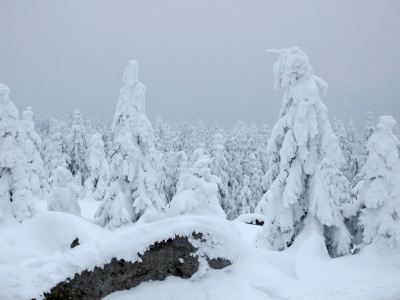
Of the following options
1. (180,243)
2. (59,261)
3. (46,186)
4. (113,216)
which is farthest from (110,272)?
(46,186)

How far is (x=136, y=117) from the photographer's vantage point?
83.6ft

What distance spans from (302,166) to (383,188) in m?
3.55

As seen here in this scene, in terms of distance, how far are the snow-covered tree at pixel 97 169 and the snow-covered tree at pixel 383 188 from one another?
36974 millimetres

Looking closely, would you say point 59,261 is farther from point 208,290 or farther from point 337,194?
point 337,194

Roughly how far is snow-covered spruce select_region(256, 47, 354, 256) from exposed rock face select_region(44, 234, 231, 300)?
30.5ft

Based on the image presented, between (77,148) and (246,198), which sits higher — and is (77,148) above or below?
above

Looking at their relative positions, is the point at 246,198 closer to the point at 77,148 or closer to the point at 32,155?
the point at 32,155

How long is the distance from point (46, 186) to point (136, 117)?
1221 inches

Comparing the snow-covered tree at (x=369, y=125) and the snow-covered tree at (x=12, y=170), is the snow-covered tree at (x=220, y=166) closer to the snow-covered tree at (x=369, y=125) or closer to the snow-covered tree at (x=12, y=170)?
the snow-covered tree at (x=369, y=125)

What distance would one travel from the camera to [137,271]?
29.4ft

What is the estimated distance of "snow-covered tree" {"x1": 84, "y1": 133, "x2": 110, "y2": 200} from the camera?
164 ft

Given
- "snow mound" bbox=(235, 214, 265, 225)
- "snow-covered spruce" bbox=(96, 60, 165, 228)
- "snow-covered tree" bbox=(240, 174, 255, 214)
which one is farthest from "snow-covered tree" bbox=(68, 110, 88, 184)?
"snow-covered spruce" bbox=(96, 60, 165, 228)

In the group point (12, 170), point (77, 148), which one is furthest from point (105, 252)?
point (77, 148)

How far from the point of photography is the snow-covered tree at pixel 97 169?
49938 mm
